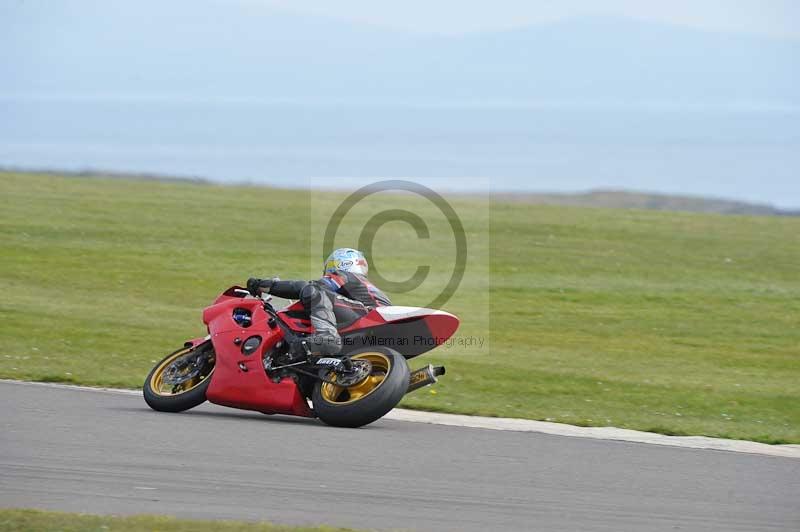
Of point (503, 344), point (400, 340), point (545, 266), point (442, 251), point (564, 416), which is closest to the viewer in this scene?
point (400, 340)

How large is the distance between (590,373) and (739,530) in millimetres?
9243

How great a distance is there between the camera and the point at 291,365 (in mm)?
11148

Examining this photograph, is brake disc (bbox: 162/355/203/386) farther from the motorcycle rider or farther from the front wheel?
the front wheel

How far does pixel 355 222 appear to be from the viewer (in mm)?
35719

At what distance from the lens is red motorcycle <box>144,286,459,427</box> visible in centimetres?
1084

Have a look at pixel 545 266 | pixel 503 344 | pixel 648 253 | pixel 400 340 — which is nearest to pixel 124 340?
pixel 503 344

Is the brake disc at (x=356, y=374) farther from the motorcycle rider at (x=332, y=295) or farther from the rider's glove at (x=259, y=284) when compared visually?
the rider's glove at (x=259, y=284)

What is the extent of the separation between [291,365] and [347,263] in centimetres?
112

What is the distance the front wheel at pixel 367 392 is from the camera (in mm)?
10445

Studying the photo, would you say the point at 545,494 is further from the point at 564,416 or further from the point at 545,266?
the point at 545,266

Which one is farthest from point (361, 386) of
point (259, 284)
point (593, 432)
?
point (593, 432)

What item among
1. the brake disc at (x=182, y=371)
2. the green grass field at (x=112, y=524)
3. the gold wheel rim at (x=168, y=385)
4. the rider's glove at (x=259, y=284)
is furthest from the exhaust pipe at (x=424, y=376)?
the green grass field at (x=112, y=524)

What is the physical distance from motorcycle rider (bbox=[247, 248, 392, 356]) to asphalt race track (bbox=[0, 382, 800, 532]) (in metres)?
0.80

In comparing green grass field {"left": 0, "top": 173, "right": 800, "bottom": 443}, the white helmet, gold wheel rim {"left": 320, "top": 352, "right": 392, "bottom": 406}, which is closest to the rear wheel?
gold wheel rim {"left": 320, "top": 352, "right": 392, "bottom": 406}
